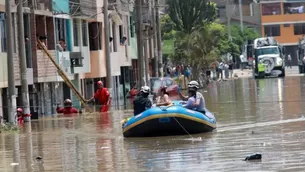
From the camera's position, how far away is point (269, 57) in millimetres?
81188

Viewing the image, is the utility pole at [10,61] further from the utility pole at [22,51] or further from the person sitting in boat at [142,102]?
the person sitting in boat at [142,102]

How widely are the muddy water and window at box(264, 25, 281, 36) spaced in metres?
93.0

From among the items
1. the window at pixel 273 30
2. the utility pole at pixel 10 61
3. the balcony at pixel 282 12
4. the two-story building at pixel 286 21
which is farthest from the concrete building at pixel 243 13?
the utility pole at pixel 10 61

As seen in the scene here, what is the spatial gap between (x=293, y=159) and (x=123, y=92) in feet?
150

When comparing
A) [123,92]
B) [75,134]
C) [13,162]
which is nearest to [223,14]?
[123,92]

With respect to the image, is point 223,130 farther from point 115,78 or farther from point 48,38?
point 115,78

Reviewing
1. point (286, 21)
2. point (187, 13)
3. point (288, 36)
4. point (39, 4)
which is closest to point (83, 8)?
point (39, 4)

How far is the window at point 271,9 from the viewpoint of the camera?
128 metres

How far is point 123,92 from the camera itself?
209 feet

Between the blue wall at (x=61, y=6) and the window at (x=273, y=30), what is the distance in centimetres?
8073

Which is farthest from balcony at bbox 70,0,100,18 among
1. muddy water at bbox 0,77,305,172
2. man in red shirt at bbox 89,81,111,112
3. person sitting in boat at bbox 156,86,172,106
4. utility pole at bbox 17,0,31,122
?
person sitting in boat at bbox 156,86,172,106

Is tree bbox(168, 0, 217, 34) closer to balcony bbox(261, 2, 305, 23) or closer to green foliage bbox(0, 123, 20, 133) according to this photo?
balcony bbox(261, 2, 305, 23)

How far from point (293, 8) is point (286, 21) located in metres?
2.10

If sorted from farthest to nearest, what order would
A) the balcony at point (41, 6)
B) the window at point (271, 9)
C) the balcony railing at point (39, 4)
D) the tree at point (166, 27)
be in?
the window at point (271, 9), the tree at point (166, 27), the balcony at point (41, 6), the balcony railing at point (39, 4)
